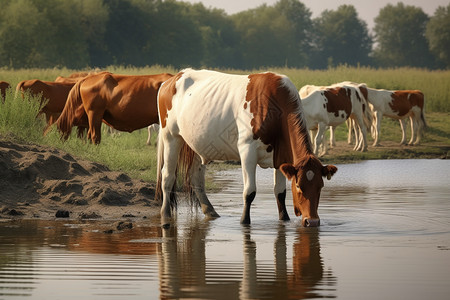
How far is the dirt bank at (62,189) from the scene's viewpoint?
39.8 ft

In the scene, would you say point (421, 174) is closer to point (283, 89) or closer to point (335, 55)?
point (283, 89)

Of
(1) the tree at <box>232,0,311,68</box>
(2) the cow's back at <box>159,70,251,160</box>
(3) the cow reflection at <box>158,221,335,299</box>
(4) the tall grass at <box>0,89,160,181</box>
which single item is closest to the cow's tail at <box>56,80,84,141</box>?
(4) the tall grass at <box>0,89,160,181</box>

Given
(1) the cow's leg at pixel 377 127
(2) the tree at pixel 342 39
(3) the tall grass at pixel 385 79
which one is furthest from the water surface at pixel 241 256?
(2) the tree at pixel 342 39

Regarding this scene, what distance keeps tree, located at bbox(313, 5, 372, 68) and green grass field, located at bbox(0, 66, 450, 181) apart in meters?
85.3

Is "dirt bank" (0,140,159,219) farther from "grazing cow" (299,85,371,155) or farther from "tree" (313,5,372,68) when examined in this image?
"tree" (313,5,372,68)

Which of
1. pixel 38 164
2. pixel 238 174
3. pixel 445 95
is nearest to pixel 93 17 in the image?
pixel 445 95

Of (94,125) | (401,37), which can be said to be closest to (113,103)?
(94,125)

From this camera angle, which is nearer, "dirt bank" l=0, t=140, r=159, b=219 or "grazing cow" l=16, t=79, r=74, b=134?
"dirt bank" l=0, t=140, r=159, b=219

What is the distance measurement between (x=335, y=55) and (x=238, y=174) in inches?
4511

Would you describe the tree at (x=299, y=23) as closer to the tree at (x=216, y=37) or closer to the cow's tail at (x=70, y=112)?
the tree at (x=216, y=37)

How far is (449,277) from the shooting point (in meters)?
7.47

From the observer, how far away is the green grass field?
16.4m

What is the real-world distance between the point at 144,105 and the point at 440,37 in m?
109

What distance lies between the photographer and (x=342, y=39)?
13588 cm
